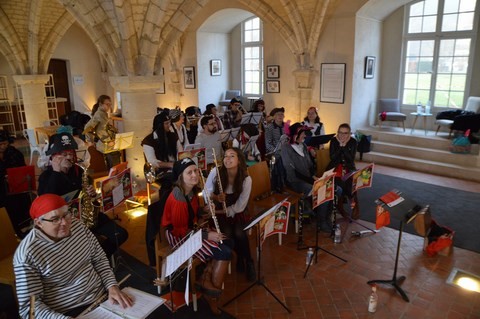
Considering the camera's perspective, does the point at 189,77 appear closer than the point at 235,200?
No

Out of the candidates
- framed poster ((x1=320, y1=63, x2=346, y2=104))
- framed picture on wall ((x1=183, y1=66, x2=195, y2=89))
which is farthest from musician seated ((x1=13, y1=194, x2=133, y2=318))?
framed picture on wall ((x1=183, y1=66, x2=195, y2=89))

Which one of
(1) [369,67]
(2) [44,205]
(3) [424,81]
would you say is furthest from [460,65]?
(2) [44,205]

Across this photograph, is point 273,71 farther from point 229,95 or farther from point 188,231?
point 188,231

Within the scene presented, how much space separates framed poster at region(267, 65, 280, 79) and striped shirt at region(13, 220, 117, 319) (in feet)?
30.1

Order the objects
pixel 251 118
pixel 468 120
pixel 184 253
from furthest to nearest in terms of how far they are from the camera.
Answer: pixel 468 120, pixel 251 118, pixel 184 253

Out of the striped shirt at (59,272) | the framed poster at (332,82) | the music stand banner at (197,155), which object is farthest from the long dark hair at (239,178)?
the framed poster at (332,82)

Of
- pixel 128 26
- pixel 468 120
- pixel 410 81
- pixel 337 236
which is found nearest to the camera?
pixel 337 236

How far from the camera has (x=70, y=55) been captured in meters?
15.0

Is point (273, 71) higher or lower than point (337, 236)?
higher

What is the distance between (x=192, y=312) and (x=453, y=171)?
684 centimetres

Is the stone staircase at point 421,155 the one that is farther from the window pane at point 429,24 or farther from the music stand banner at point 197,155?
the music stand banner at point 197,155

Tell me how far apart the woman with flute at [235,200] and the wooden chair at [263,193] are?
56 centimetres

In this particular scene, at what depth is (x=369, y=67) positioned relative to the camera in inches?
388

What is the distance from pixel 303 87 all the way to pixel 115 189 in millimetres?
7437
